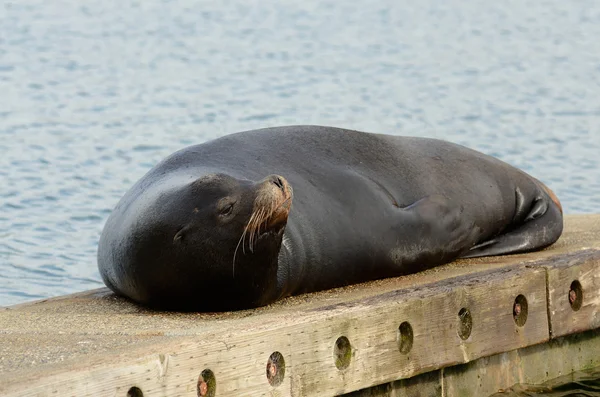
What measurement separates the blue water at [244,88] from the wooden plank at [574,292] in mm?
4248

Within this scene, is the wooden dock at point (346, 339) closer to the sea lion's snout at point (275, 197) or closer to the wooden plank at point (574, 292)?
the wooden plank at point (574, 292)

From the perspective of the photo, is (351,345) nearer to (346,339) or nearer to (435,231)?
(346,339)

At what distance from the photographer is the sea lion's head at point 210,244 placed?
18.7ft

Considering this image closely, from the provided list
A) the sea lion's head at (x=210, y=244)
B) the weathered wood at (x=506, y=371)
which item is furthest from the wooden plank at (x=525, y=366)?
the sea lion's head at (x=210, y=244)

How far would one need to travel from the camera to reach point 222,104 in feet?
61.0

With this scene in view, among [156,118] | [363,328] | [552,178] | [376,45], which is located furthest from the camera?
[376,45]

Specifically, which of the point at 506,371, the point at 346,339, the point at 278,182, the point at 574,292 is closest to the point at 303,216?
the point at 278,182

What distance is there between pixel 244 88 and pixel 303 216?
45.6ft

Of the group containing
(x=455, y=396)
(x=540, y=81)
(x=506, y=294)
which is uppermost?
(x=506, y=294)

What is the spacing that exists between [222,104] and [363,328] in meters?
13.3

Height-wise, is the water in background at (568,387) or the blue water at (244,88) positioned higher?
the water in background at (568,387)

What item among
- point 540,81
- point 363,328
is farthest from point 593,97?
point 363,328

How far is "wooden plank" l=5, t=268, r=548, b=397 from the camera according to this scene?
464 cm

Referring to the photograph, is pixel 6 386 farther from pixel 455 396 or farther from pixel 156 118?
pixel 156 118
